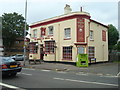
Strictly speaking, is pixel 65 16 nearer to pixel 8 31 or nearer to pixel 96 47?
pixel 96 47

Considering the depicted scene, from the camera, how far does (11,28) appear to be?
4106 centimetres

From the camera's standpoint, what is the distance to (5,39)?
4144cm

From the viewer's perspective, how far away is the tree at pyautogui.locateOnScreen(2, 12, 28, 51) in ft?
132

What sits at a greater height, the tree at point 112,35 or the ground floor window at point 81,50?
the tree at point 112,35

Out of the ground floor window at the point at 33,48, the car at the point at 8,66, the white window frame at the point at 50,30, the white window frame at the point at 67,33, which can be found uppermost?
the white window frame at the point at 50,30

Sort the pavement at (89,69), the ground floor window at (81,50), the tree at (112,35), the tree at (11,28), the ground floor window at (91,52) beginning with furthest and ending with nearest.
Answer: the tree at (11,28)
the tree at (112,35)
the ground floor window at (91,52)
the ground floor window at (81,50)
the pavement at (89,69)

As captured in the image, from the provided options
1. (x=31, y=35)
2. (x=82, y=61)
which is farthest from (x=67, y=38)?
(x=31, y=35)

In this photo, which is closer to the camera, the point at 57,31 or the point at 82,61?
the point at 82,61

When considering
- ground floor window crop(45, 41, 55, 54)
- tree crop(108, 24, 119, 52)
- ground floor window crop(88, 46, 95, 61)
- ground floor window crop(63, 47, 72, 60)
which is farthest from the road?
tree crop(108, 24, 119, 52)

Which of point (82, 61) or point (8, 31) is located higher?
point (8, 31)

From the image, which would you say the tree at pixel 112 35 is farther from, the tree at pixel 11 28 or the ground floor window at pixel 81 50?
the tree at pixel 11 28

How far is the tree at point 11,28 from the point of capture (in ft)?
132

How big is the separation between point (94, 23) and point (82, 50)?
4920 mm

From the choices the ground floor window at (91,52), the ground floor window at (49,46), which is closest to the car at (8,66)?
the ground floor window at (49,46)
